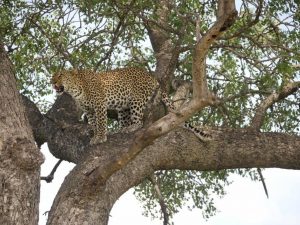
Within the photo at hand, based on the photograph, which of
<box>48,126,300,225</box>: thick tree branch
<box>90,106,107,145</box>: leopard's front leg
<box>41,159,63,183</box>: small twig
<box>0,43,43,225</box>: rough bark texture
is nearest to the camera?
<box>0,43,43,225</box>: rough bark texture

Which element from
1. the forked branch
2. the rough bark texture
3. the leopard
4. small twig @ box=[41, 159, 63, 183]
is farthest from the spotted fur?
the forked branch

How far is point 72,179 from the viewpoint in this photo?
6598 millimetres

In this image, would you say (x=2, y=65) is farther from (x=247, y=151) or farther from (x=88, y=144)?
(x=247, y=151)

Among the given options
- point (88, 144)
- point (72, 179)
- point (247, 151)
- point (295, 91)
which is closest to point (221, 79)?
point (295, 91)

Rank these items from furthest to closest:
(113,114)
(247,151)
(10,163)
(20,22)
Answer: (113,114), (20,22), (247,151), (10,163)

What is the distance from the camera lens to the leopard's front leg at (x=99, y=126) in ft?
24.9

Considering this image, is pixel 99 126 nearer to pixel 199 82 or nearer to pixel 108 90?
pixel 108 90

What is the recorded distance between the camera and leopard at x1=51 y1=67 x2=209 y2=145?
8.15 m

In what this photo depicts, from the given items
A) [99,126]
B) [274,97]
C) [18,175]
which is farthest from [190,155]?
[18,175]

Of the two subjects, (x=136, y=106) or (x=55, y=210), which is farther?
(x=136, y=106)

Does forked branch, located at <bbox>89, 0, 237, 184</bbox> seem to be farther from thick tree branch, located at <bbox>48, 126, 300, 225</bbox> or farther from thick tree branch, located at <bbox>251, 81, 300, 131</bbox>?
thick tree branch, located at <bbox>251, 81, 300, 131</bbox>

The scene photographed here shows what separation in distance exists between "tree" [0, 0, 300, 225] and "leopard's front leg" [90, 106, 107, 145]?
0.40ft

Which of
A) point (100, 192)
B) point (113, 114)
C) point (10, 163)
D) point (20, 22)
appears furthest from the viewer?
point (113, 114)

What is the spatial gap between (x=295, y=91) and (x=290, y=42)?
26.8 inches
